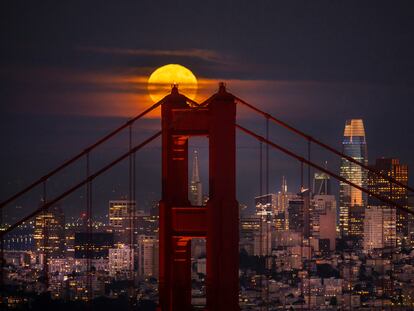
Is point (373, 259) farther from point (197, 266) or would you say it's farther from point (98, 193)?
point (197, 266)

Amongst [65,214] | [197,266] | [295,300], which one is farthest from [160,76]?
[295,300]

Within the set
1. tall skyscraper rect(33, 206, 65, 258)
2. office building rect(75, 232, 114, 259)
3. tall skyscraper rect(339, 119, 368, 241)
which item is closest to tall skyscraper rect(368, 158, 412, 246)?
tall skyscraper rect(339, 119, 368, 241)

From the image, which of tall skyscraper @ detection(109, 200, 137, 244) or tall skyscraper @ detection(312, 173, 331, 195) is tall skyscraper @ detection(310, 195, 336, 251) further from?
tall skyscraper @ detection(109, 200, 137, 244)

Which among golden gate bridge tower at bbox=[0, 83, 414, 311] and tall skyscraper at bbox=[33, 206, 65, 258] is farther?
tall skyscraper at bbox=[33, 206, 65, 258]

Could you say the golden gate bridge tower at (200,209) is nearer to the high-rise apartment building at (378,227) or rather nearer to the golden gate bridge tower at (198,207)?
the golden gate bridge tower at (198,207)

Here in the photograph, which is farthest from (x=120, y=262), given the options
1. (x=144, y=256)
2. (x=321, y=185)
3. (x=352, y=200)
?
(x=352, y=200)

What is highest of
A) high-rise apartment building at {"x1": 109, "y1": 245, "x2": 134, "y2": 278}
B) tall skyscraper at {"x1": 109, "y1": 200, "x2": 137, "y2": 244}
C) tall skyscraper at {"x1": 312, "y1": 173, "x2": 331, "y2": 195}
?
tall skyscraper at {"x1": 312, "y1": 173, "x2": 331, "y2": 195}

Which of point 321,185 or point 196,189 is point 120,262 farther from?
point 196,189

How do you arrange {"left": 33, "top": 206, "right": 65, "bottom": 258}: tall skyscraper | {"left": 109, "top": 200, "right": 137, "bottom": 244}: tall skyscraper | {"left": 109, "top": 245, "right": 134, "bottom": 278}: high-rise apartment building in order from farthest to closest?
{"left": 109, "top": 245, "right": 134, "bottom": 278}: high-rise apartment building < {"left": 109, "top": 200, "right": 137, "bottom": 244}: tall skyscraper < {"left": 33, "top": 206, "right": 65, "bottom": 258}: tall skyscraper
